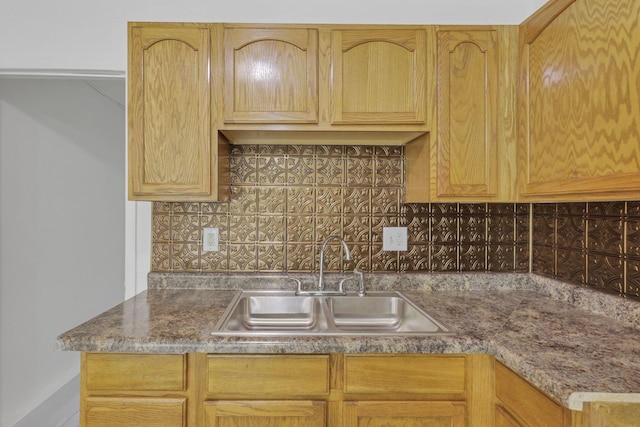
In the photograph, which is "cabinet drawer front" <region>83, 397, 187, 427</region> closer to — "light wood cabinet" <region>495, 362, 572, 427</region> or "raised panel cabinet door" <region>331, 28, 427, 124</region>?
"light wood cabinet" <region>495, 362, 572, 427</region>

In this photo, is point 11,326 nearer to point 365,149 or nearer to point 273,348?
point 273,348

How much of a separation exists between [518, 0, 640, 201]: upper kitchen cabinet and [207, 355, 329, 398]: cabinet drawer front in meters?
1.04

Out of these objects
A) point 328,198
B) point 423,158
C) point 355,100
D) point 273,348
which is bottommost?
point 273,348

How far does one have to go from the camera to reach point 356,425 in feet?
4.02

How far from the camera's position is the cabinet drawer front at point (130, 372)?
47.9 inches

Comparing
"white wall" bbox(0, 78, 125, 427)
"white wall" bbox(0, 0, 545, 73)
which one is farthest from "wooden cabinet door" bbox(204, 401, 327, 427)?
"white wall" bbox(0, 78, 125, 427)

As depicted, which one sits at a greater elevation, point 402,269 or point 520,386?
point 402,269

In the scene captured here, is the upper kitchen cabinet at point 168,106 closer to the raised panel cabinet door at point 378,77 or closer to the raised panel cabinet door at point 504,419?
the raised panel cabinet door at point 378,77

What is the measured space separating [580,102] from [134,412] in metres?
1.74

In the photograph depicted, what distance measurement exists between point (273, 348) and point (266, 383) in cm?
12

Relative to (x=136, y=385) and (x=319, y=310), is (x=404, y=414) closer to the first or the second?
(x=319, y=310)

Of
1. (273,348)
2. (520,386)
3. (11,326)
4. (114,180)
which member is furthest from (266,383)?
(114,180)

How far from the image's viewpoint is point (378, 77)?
5.28 feet

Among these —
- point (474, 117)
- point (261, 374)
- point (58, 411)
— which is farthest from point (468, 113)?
point (58, 411)
